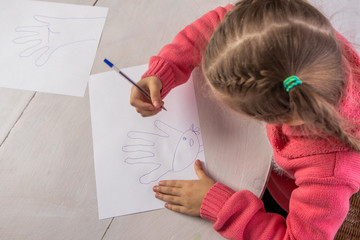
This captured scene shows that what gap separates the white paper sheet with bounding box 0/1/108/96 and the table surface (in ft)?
0.09

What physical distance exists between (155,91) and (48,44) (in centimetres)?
31

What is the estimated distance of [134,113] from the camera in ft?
2.17

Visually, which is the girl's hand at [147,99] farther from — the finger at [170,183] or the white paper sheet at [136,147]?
the finger at [170,183]

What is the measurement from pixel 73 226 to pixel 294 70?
0.50 metres

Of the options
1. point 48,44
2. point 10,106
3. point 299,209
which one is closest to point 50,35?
point 48,44

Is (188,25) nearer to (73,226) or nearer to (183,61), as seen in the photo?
(183,61)

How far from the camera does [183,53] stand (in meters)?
0.69

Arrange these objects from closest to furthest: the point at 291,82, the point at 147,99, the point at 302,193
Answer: the point at 291,82 < the point at 302,193 < the point at 147,99

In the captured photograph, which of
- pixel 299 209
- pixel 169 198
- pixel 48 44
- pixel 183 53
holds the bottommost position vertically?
pixel 299 209

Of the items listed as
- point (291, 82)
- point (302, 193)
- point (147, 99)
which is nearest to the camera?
point (291, 82)

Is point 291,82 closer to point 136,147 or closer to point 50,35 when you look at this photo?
point 136,147

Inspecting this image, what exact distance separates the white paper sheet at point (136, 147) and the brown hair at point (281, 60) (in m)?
0.21

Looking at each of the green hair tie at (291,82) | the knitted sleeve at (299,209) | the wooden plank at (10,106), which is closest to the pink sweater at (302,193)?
the knitted sleeve at (299,209)

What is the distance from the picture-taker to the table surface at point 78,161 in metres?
0.59
